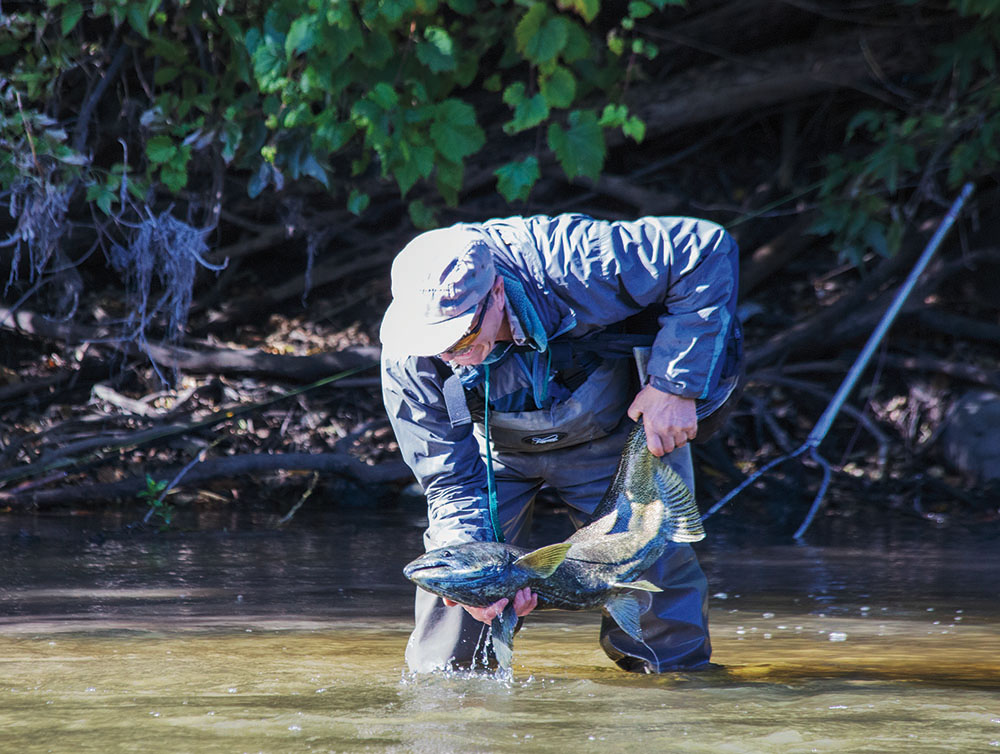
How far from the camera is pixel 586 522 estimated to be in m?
3.80

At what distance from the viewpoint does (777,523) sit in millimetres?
6695

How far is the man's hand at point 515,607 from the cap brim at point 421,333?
687 millimetres

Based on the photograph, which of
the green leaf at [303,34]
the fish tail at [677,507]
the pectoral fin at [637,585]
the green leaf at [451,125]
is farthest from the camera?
the green leaf at [451,125]

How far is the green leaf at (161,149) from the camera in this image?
627 centimetres

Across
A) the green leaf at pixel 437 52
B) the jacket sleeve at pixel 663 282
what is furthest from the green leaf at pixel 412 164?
the jacket sleeve at pixel 663 282

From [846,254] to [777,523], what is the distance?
5.54 feet

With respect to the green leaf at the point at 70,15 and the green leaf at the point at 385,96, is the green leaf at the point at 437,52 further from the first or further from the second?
the green leaf at the point at 70,15

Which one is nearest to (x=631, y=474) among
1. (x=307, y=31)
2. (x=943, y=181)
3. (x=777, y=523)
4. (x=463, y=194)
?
(x=307, y=31)

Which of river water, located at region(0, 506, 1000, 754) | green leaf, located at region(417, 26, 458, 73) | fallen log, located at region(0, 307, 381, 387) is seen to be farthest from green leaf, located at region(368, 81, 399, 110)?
river water, located at region(0, 506, 1000, 754)

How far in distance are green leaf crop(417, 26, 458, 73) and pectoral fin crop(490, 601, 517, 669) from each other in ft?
11.0

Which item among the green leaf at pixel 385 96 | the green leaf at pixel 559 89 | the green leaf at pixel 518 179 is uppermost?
the green leaf at pixel 559 89

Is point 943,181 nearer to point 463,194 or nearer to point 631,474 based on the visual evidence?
point 463,194

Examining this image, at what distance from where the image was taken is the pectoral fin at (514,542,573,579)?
10.3 feet

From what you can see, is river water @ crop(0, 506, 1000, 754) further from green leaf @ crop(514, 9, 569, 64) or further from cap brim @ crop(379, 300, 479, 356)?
green leaf @ crop(514, 9, 569, 64)
